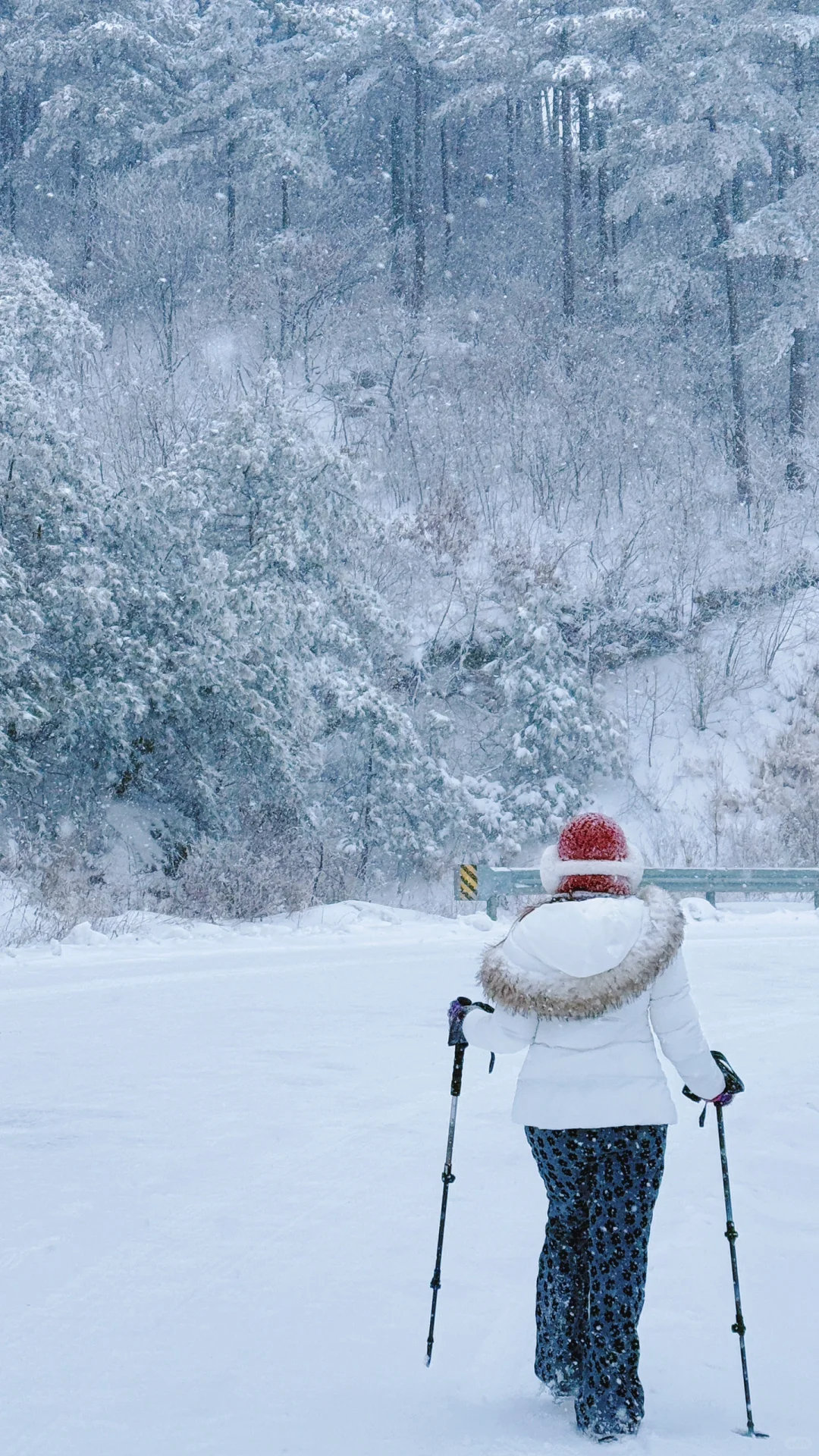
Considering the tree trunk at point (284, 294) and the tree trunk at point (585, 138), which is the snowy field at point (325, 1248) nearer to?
the tree trunk at point (284, 294)

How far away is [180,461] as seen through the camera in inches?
850

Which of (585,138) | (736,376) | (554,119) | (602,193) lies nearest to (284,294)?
(602,193)

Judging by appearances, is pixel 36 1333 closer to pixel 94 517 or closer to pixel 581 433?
pixel 94 517

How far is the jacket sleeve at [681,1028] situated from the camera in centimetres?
337

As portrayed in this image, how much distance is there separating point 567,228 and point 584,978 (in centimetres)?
3871

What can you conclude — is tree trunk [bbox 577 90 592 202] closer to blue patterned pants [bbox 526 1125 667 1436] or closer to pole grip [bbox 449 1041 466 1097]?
pole grip [bbox 449 1041 466 1097]

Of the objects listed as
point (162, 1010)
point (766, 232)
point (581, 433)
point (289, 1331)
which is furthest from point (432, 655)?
point (289, 1331)

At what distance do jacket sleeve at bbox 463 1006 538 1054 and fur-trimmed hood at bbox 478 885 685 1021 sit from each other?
48mm

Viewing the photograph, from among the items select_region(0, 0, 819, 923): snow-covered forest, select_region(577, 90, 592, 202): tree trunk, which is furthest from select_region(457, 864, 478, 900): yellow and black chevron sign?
select_region(577, 90, 592, 202): tree trunk

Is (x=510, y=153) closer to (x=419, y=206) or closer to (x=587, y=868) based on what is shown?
(x=419, y=206)

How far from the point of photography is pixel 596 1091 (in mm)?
3299

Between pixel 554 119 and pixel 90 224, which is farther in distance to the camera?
pixel 554 119

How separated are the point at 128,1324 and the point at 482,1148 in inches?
93.3

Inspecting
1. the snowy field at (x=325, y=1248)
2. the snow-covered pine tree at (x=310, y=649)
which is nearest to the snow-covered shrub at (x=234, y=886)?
the snow-covered pine tree at (x=310, y=649)
